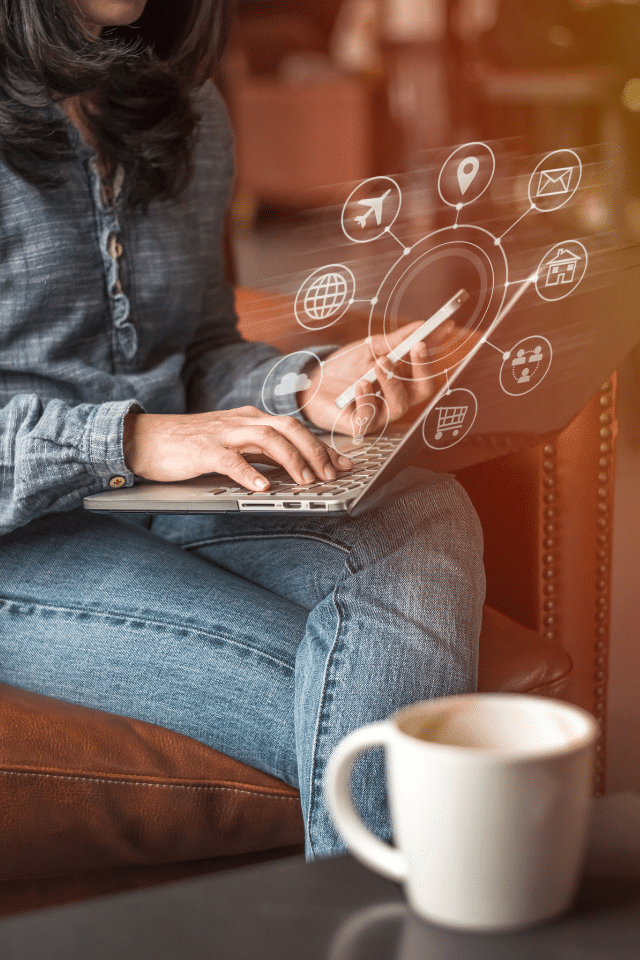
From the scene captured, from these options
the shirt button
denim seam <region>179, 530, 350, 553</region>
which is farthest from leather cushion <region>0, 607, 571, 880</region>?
the shirt button

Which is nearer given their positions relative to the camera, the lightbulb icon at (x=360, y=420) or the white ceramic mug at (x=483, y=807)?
the white ceramic mug at (x=483, y=807)

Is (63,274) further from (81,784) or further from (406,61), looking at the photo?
(406,61)

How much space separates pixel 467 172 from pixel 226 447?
0.72 feet

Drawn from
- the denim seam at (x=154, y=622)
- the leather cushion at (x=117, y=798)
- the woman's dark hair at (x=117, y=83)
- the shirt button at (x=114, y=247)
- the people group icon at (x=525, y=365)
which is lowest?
the leather cushion at (x=117, y=798)

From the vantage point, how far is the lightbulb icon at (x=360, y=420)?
0.60 meters

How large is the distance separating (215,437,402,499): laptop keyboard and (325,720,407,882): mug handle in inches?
9.2

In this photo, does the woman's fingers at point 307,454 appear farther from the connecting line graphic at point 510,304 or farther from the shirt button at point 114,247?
the shirt button at point 114,247

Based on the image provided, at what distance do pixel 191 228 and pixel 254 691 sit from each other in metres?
0.40

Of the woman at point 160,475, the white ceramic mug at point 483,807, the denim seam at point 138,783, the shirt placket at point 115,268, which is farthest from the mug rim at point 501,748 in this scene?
the shirt placket at point 115,268

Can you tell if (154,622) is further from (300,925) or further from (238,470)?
(300,925)

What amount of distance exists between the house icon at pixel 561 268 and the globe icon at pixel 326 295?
125mm

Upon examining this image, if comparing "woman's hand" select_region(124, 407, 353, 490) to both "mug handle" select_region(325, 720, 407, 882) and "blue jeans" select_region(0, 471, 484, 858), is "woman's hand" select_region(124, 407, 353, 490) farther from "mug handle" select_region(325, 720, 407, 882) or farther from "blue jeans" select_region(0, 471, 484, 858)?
"mug handle" select_region(325, 720, 407, 882)

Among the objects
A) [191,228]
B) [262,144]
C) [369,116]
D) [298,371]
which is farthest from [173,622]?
[262,144]

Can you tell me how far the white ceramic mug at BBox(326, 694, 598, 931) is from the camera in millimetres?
266
